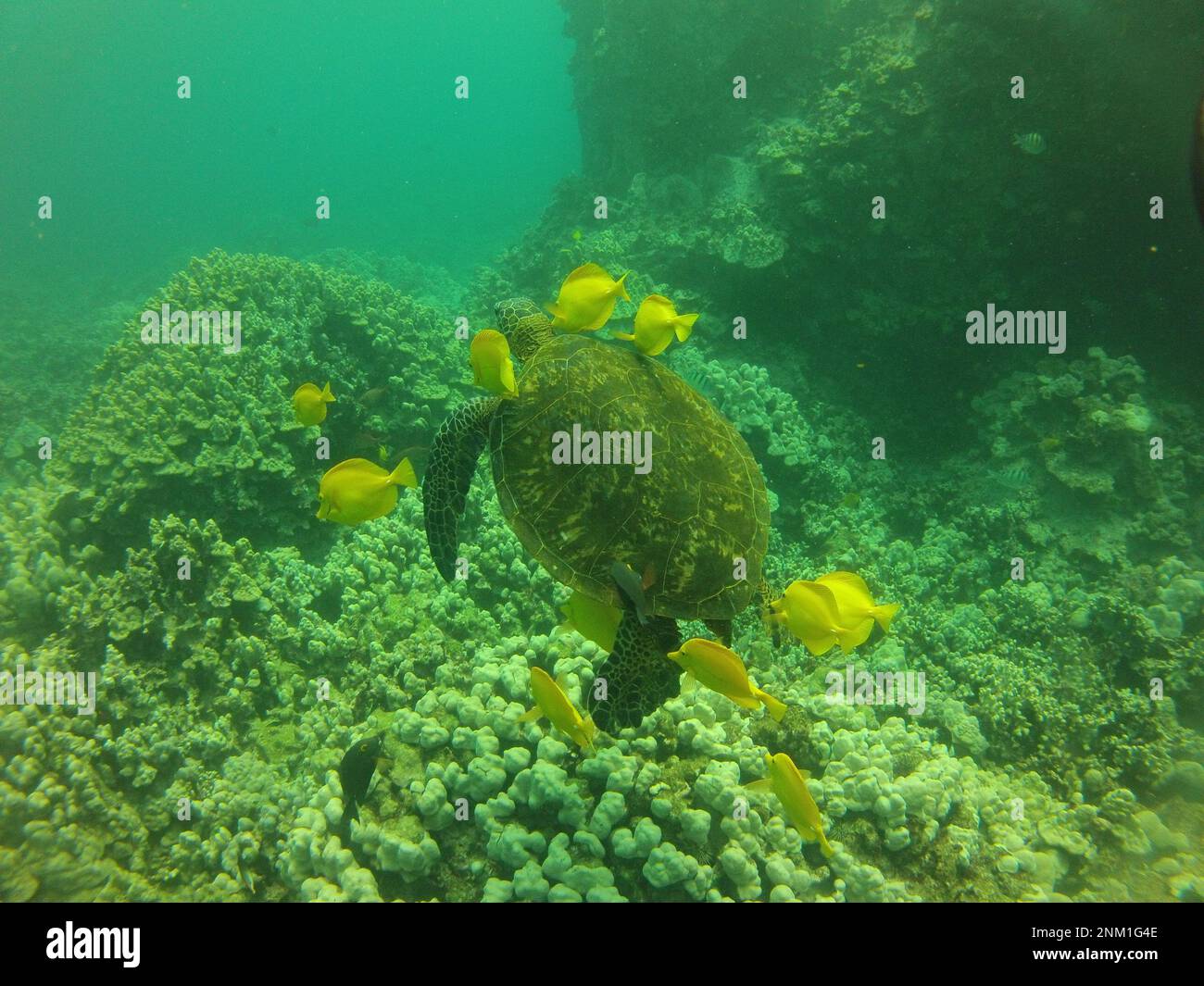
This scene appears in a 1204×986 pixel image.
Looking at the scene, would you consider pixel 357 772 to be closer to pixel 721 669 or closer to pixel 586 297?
pixel 721 669

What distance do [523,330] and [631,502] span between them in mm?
2231

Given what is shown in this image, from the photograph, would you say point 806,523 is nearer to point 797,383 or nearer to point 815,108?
point 797,383

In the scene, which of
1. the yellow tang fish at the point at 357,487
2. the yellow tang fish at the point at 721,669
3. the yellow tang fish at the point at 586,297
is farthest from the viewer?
the yellow tang fish at the point at 586,297

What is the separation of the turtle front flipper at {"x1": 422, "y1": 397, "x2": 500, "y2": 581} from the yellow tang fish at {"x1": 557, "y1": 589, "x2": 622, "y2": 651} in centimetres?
117

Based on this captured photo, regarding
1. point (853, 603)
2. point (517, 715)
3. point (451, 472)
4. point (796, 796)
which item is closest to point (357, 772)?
point (517, 715)

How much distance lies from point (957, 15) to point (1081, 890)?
38.0 feet

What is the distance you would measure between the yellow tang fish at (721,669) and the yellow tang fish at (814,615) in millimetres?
497

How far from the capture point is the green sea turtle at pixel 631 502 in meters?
3.29

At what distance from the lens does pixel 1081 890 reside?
4.17 metres

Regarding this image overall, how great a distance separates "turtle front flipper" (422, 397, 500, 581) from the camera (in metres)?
4.07

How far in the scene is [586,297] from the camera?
400 centimetres

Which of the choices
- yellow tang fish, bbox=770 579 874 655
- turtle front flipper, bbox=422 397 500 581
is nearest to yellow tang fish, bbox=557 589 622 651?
yellow tang fish, bbox=770 579 874 655

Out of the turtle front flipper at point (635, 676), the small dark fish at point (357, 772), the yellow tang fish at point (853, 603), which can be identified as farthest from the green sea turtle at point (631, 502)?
the small dark fish at point (357, 772)

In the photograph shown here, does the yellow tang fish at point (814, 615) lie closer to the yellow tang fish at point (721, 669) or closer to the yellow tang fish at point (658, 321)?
the yellow tang fish at point (721, 669)
